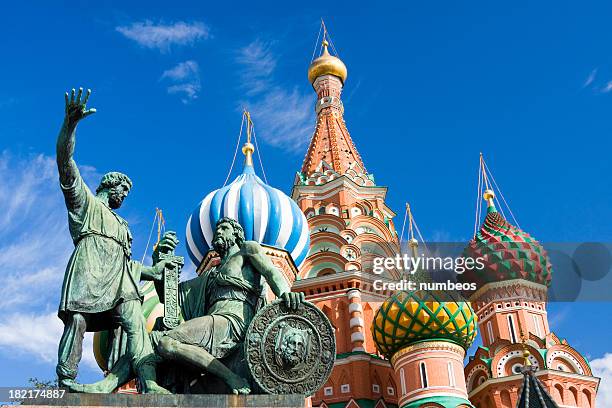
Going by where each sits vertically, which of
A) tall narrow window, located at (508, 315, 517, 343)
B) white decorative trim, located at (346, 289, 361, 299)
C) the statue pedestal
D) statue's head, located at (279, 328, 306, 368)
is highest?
white decorative trim, located at (346, 289, 361, 299)

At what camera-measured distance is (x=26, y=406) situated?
4688 mm

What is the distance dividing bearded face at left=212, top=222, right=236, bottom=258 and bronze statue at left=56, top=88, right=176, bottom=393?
1.71 feet

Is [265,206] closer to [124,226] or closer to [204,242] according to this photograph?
[204,242]

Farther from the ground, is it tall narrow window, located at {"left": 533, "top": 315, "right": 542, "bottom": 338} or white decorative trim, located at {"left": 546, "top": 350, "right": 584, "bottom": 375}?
tall narrow window, located at {"left": 533, "top": 315, "right": 542, "bottom": 338}

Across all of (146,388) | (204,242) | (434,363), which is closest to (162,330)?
(146,388)

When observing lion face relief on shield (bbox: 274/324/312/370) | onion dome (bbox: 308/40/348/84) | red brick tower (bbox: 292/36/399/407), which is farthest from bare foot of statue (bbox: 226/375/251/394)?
onion dome (bbox: 308/40/348/84)

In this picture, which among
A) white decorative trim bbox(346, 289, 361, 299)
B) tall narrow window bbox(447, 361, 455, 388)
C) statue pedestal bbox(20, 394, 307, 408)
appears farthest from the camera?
white decorative trim bbox(346, 289, 361, 299)

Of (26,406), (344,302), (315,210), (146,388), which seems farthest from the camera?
(315,210)

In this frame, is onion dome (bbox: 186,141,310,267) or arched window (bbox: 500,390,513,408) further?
arched window (bbox: 500,390,513,408)

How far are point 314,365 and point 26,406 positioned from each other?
1.84m

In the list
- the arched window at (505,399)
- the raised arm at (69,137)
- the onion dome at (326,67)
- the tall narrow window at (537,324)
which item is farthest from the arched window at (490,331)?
the raised arm at (69,137)

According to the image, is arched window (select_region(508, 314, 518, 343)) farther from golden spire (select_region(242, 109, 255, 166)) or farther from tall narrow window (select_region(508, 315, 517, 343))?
golden spire (select_region(242, 109, 255, 166))

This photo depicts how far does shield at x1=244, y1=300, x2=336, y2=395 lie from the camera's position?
16.3 ft

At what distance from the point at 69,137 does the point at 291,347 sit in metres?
2.13
